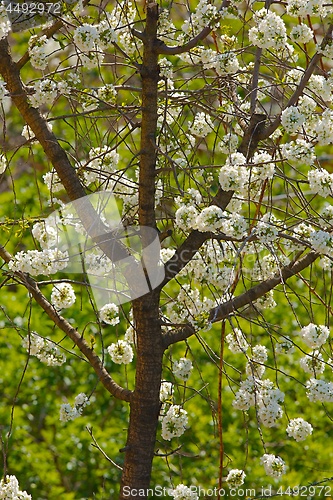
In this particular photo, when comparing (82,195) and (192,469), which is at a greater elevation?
(82,195)

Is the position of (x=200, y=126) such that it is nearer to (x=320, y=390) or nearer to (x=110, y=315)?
(x=110, y=315)

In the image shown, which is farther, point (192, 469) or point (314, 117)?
point (192, 469)

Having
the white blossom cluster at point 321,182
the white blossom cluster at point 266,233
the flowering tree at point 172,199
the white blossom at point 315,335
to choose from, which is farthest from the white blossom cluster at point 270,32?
the white blossom at point 315,335

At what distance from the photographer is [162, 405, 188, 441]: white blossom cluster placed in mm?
1849

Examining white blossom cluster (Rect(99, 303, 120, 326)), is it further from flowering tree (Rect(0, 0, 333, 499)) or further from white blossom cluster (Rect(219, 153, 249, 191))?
white blossom cluster (Rect(219, 153, 249, 191))

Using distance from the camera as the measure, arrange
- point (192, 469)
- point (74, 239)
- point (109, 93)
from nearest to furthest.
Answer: point (109, 93) < point (74, 239) < point (192, 469)

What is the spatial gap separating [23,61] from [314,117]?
0.74 m

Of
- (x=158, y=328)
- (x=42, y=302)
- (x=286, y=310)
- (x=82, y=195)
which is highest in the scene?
(x=286, y=310)

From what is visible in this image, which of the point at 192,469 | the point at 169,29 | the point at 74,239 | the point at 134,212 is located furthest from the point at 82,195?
the point at 192,469

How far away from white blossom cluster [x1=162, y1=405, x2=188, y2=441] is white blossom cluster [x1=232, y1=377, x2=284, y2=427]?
146 mm

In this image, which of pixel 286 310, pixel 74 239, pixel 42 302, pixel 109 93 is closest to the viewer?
pixel 109 93

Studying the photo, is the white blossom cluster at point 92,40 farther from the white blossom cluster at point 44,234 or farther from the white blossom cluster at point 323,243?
the white blossom cluster at point 323,243

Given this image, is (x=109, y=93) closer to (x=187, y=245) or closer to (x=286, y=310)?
(x=187, y=245)

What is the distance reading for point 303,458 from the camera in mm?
3066
